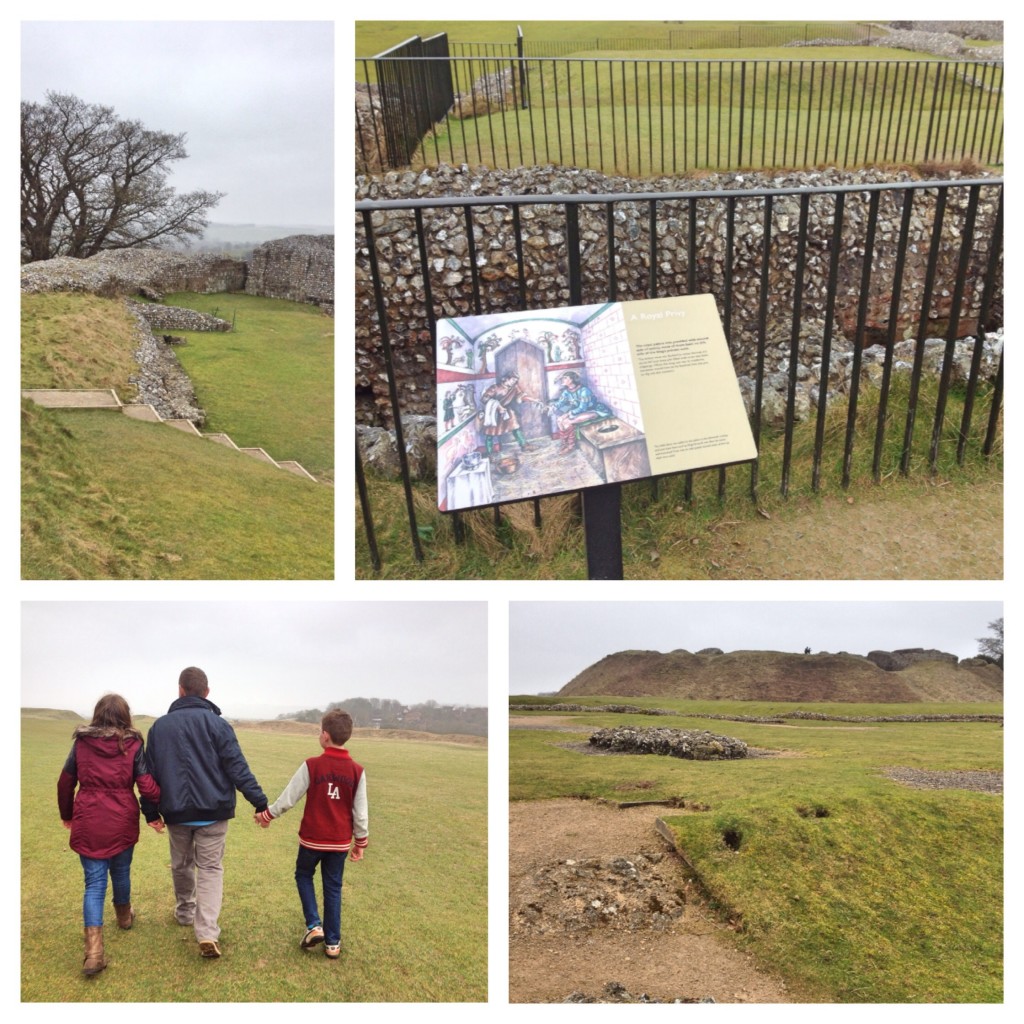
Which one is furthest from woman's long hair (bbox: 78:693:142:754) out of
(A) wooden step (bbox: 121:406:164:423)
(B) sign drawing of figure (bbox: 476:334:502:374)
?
(A) wooden step (bbox: 121:406:164:423)

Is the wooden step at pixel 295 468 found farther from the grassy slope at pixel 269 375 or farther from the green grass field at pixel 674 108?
the green grass field at pixel 674 108

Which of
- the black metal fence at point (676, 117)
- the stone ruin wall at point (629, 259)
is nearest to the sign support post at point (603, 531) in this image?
the stone ruin wall at point (629, 259)

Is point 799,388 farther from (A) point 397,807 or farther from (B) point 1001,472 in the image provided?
(A) point 397,807

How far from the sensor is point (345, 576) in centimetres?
389

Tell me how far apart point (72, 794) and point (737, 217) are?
6684mm

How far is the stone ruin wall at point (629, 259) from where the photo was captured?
6.45m

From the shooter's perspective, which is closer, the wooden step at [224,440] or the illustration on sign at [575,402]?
the illustration on sign at [575,402]

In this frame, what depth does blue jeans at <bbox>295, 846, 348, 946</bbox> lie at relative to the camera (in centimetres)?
311

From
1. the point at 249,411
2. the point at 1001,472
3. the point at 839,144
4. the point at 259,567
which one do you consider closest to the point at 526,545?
the point at 259,567

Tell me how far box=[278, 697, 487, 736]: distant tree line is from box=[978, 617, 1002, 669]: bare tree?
99.0 inches

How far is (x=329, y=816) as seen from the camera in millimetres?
3080

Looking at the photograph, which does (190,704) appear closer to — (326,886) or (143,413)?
(326,886)

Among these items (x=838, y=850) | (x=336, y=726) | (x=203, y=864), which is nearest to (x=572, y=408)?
(x=336, y=726)

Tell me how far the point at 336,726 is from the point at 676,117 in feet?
21.3
